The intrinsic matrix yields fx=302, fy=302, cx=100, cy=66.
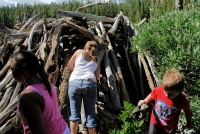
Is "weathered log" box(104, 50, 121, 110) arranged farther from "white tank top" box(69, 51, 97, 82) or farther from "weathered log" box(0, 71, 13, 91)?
"weathered log" box(0, 71, 13, 91)

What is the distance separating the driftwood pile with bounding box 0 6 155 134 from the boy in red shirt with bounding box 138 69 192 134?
157 cm

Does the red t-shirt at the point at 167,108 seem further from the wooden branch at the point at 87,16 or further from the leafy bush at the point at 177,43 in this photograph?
the wooden branch at the point at 87,16

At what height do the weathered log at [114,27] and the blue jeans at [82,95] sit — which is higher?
the weathered log at [114,27]

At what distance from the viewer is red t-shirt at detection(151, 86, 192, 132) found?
3605mm

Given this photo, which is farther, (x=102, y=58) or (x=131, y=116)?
(x=102, y=58)

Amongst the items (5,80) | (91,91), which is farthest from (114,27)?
(91,91)

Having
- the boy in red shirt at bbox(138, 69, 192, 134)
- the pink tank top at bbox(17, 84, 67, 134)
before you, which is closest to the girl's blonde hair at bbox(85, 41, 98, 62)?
the boy in red shirt at bbox(138, 69, 192, 134)

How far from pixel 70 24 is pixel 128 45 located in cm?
170

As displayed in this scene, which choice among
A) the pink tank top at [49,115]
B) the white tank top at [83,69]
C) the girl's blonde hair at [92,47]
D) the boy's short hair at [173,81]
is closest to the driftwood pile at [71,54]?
the white tank top at [83,69]

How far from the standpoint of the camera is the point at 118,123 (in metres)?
5.45

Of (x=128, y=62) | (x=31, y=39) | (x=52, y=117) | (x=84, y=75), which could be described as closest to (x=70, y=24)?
(x=31, y=39)

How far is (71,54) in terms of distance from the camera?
627cm

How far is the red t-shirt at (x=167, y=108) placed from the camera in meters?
3.61

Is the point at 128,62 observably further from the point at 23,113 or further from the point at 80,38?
the point at 23,113
